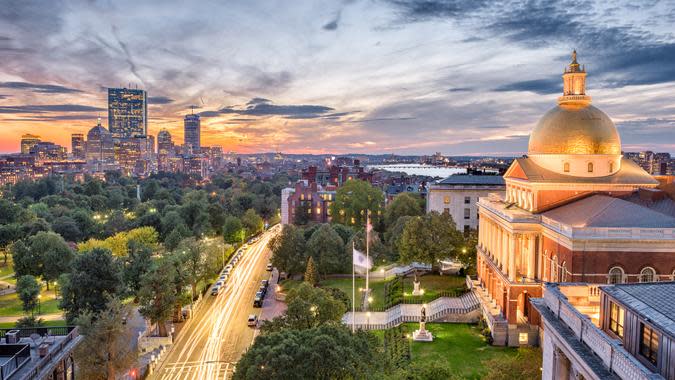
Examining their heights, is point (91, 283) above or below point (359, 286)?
above

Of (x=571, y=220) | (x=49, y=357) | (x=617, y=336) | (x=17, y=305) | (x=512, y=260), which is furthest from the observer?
(x=17, y=305)

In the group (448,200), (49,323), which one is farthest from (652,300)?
(448,200)

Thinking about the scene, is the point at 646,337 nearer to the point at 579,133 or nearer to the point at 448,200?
the point at 579,133

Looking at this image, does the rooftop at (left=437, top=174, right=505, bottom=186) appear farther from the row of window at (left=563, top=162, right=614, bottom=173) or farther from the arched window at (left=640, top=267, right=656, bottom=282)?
the arched window at (left=640, top=267, right=656, bottom=282)

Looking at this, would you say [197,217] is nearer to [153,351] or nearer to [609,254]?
[153,351]

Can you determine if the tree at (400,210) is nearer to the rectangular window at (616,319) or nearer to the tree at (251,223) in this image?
the tree at (251,223)

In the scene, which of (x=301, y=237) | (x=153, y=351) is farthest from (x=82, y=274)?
(x=301, y=237)

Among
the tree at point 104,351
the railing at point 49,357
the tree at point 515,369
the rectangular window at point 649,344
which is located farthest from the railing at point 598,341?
the tree at point 104,351

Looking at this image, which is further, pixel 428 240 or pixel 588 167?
pixel 428 240

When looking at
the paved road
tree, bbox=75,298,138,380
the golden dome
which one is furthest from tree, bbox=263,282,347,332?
the golden dome
